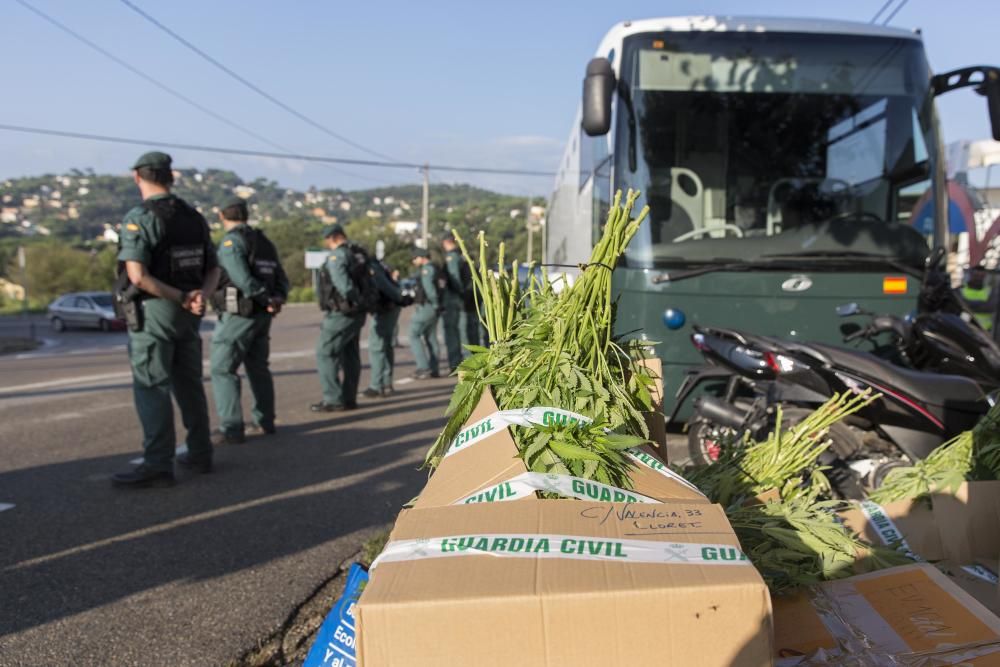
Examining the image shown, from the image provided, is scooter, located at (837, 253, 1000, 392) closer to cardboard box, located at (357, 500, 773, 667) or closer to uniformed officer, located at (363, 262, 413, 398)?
cardboard box, located at (357, 500, 773, 667)

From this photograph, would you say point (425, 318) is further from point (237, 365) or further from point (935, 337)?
point (935, 337)

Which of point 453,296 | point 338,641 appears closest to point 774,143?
point 338,641

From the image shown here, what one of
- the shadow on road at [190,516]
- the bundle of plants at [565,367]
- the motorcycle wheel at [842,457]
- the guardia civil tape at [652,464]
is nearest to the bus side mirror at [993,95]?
the motorcycle wheel at [842,457]

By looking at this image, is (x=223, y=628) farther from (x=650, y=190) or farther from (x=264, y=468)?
(x=650, y=190)

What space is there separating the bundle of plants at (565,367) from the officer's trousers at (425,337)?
8.81 metres

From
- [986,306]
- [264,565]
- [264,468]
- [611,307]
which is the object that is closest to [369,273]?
[264,468]

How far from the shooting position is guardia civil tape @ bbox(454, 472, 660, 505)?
5.61ft

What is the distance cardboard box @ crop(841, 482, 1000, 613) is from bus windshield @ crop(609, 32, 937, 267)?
11.6 feet

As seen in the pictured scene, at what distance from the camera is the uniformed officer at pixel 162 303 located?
4.99m

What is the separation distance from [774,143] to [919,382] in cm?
315

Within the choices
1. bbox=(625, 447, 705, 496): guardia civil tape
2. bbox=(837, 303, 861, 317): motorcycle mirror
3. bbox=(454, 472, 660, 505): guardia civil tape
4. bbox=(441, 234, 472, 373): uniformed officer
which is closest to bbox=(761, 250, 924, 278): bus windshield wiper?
bbox=(837, 303, 861, 317): motorcycle mirror

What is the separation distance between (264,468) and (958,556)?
4.54 m

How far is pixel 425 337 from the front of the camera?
11477 millimetres

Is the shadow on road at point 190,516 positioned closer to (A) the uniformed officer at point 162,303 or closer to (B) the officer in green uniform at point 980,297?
(A) the uniformed officer at point 162,303
